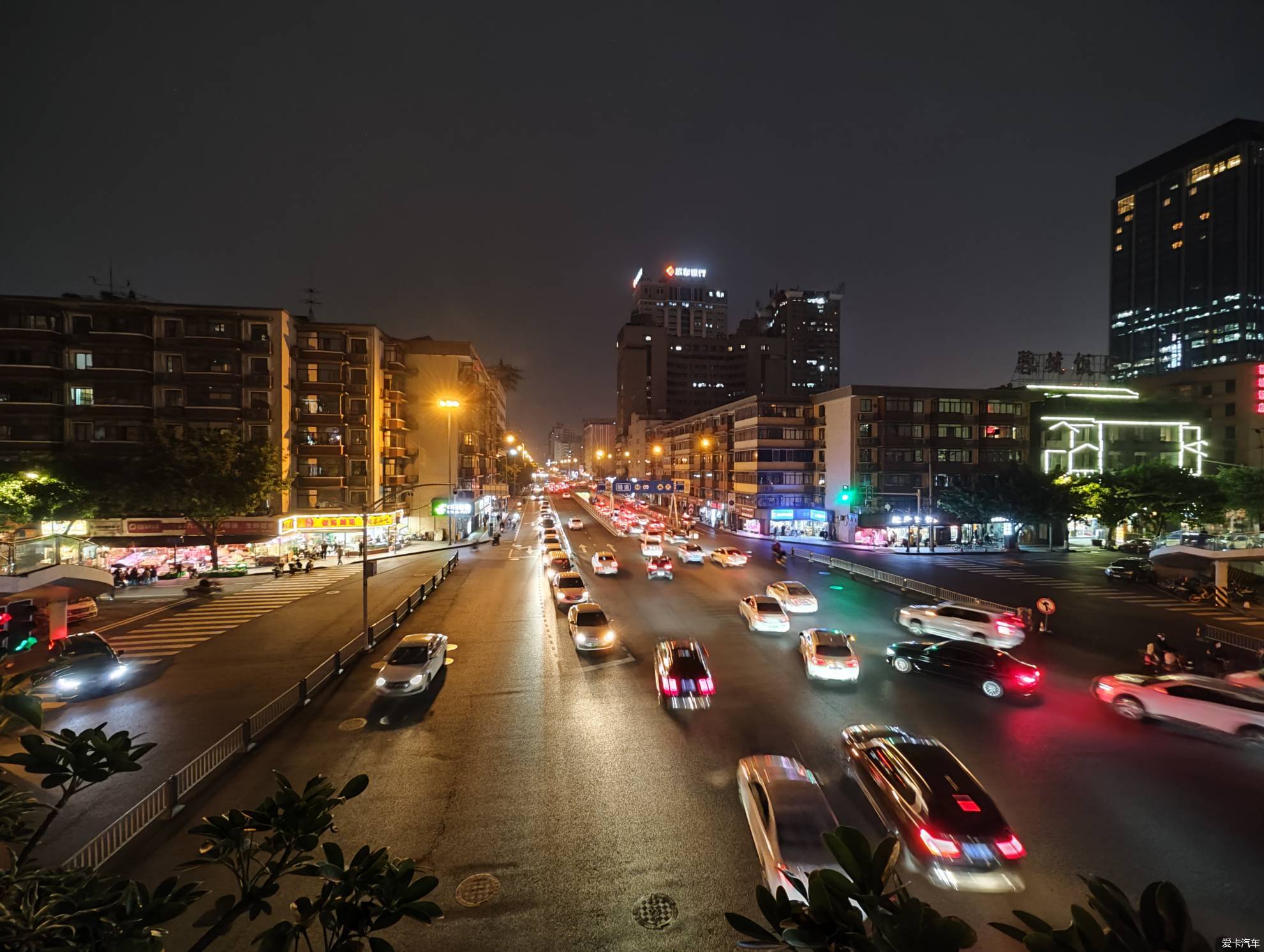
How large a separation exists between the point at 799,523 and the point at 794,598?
40867 mm

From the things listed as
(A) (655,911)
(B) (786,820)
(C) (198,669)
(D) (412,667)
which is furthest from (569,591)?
(A) (655,911)

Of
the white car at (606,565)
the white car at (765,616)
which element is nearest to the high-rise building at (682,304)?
the white car at (606,565)

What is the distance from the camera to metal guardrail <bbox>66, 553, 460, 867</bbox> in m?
9.82

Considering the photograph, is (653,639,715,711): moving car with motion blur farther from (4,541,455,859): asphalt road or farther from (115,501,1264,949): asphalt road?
(4,541,455,859): asphalt road

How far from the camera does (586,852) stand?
1015 centimetres

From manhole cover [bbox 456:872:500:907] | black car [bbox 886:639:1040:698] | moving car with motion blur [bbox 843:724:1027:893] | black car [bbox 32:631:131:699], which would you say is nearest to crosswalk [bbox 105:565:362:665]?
black car [bbox 32:631:131:699]

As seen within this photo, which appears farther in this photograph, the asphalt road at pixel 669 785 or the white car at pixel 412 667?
the white car at pixel 412 667

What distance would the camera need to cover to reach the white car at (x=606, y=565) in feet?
122

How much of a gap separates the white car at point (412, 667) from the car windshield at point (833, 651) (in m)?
12.2

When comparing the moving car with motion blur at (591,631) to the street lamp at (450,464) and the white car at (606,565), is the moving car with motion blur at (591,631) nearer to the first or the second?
the white car at (606,565)

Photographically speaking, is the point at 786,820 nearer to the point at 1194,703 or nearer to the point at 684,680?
the point at 684,680

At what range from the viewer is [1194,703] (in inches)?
567

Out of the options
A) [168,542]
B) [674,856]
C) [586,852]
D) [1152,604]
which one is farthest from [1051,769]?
[168,542]

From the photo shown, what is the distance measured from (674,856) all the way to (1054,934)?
338 inches
